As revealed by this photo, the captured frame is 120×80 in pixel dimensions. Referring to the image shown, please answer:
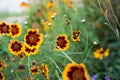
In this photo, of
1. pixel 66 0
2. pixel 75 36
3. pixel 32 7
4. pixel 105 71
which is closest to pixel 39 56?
pixel 75 36

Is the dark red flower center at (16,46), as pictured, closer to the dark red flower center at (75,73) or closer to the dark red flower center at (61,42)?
the dark red flower center at (61,42)

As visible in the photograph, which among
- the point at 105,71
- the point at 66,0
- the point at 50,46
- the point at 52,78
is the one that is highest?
the point at 50,46

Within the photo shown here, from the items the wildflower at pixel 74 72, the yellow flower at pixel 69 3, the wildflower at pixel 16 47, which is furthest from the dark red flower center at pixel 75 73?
the yellow flower at pixel 69 3

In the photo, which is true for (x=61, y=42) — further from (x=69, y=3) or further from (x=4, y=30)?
(x=69, y=3)

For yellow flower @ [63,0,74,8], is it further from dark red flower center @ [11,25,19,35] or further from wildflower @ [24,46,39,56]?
wildflower @ [24,46,39,56]

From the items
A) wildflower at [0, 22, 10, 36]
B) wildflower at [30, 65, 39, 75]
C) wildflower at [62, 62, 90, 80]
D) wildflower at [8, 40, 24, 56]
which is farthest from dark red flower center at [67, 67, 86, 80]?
wildflower at [0, 22, 10, 36]

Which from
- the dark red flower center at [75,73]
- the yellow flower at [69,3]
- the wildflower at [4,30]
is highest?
the dark red flower center at [75,73]

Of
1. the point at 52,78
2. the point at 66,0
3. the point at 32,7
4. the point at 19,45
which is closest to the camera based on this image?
the point at 19,45

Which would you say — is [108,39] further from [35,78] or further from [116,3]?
[35,78]
